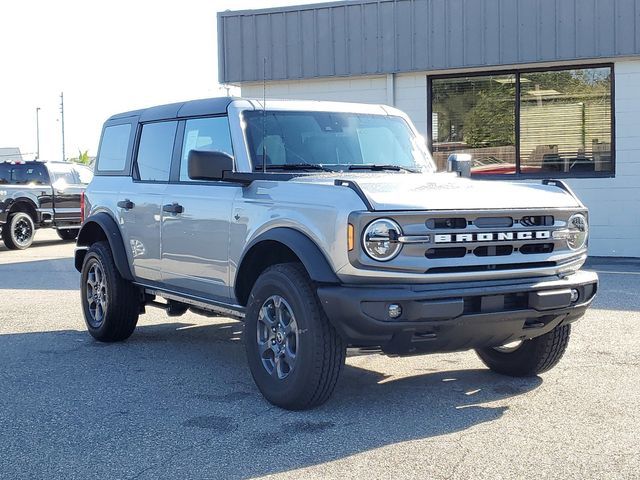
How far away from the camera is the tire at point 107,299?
7801 mm

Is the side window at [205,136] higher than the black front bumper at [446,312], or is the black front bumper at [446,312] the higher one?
the side window at [205,136]

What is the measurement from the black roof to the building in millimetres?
8773

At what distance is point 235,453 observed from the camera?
15.7 ft

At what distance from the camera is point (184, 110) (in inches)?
284

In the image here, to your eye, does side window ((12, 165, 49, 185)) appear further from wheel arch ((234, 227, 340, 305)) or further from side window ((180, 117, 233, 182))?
wheel arch ((234, 227, 340, 305))

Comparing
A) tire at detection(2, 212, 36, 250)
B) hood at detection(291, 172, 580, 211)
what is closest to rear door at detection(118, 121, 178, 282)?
hood at detection(291, 172, 580, 211)

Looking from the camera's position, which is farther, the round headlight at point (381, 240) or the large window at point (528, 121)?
the large window at point (528, 121)

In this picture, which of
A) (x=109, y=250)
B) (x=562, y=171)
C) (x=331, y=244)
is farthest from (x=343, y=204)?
(x=562, y=171)

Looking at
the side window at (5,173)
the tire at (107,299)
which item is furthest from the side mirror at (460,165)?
the side window at (5,173)

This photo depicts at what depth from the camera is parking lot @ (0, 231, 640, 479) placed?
4598 millimetres

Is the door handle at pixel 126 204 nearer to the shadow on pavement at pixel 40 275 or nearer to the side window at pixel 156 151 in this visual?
the side window at pixel 156 151

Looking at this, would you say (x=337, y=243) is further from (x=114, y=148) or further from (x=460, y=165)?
(x=114, y=148)

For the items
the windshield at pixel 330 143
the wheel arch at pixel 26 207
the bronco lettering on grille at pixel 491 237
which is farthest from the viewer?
the wheel arch at pixel 26 207

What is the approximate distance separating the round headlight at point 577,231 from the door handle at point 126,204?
353 cm
